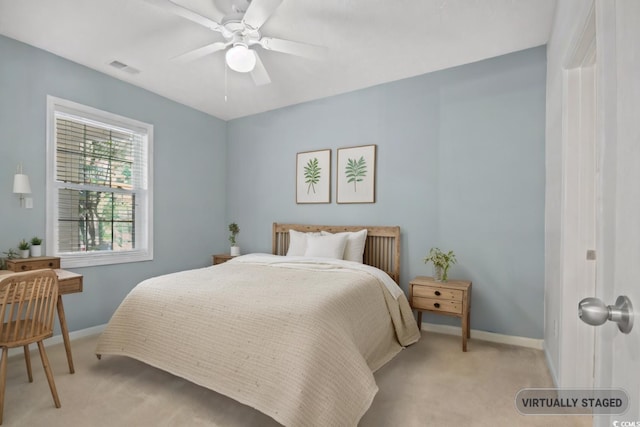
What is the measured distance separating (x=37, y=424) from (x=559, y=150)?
3.68 m

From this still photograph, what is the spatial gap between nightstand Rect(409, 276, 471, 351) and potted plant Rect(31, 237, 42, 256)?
11.2ft

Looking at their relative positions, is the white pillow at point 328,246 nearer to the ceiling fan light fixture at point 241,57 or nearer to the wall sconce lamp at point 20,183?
the ceiling fan light fixture at point 241,57

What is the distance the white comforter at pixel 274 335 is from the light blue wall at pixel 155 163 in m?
1.27

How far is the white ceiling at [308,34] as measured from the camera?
2.36 metres

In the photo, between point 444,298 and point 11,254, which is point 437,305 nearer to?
point 444,298

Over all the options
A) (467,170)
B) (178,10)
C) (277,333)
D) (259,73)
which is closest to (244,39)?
(259,73)

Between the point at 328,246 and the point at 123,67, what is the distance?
9.29 ft

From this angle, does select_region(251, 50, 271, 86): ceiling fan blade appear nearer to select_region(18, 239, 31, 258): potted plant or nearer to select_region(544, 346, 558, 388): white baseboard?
select_region(18, 239, 31, 258): potted plant

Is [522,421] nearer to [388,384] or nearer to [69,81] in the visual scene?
[388,384]

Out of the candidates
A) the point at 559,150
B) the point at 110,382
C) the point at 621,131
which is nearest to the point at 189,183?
the point at 110,382

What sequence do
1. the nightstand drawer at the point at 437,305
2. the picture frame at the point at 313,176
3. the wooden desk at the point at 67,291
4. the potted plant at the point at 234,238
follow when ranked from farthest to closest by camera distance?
the potted plant at the point at 234,238, the picture frame at the point at 313,176, the nightstand drawer at the point at 437,305, the wooden desk at the point at 67,291

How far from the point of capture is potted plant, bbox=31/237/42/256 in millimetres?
2795

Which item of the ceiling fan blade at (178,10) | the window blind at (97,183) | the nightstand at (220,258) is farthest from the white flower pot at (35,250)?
the ceiling fan blade at (178,10)

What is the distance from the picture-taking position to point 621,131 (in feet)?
2.27
